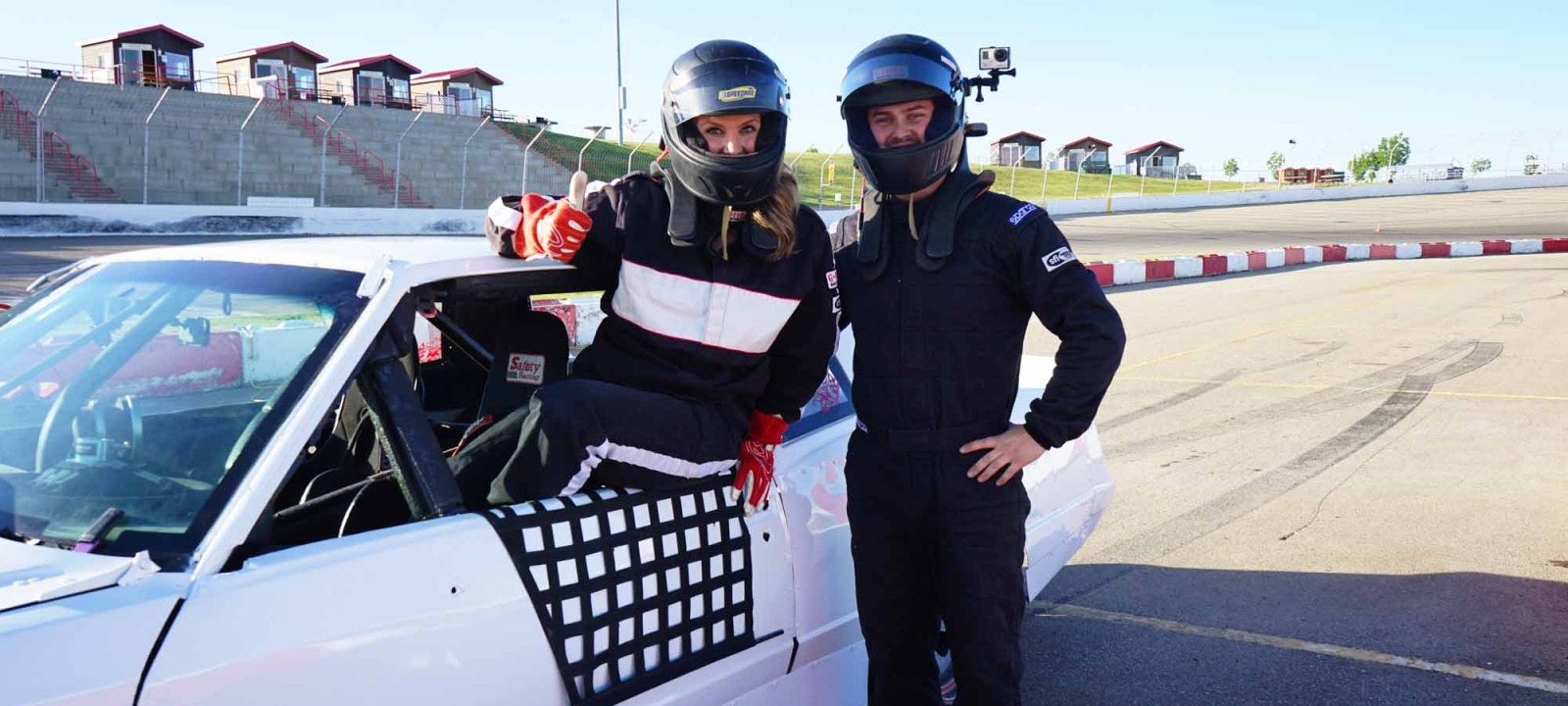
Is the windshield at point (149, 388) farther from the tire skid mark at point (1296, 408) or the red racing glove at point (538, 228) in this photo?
the tire skid mark at point (1296, 408)

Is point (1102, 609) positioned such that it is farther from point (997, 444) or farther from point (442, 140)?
point (442, 140)

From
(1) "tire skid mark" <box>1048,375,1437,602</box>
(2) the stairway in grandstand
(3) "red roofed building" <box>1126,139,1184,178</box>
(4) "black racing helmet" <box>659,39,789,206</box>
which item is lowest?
(1) "tire skid mark" <box>1048,375,1437,602</box>

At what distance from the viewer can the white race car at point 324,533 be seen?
188cm

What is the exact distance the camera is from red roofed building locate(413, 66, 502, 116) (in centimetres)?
4778

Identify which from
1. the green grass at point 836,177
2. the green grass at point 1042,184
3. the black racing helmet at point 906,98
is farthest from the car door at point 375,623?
the green grass at point 1042,184

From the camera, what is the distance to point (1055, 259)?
108 inches

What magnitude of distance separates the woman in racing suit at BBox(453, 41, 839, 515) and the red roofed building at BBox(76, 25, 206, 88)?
44.0m

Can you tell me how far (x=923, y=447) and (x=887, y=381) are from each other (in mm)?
183

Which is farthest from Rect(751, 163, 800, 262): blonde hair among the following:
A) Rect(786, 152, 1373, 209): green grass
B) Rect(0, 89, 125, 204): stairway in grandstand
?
Rect(786, 152, 1373, 209): green grass

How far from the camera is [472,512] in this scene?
90.5 inches

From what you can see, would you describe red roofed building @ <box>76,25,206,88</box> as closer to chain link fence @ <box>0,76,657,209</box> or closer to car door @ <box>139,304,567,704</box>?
chain link fence @ <box>0,76,657,209</box>

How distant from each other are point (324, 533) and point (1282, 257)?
947 inches

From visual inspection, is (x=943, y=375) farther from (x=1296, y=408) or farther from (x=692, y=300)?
(x=1296, y=408)

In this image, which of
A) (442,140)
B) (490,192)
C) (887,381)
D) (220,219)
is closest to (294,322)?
(887,381)
